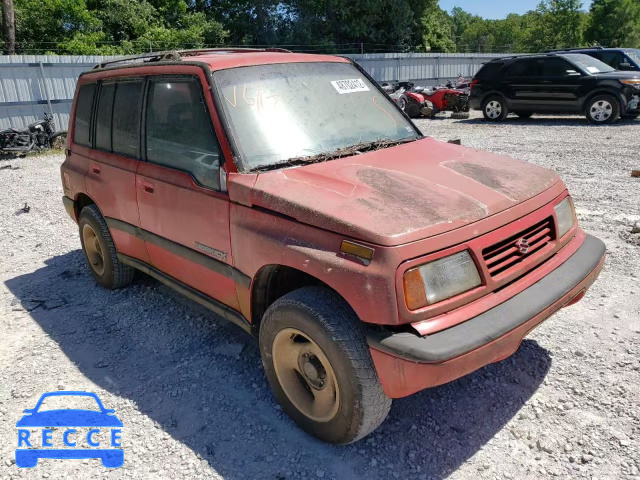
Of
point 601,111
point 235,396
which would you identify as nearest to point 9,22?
point 601,111

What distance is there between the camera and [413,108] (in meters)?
17.1

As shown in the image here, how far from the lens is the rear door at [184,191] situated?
320cm

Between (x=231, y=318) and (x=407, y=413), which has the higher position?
(x=231, y=318)

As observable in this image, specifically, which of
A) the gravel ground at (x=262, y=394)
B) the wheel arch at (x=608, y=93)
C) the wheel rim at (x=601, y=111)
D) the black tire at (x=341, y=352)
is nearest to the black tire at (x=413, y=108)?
the wheel arch at (x=608, y=93)

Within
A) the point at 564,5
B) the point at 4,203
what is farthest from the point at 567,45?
the point at 4,203

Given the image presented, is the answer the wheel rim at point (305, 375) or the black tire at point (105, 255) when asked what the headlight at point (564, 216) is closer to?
the wheel rim at point (305, 375)

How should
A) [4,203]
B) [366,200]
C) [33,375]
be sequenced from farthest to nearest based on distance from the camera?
[4,203] → [33,375] → [366,200]

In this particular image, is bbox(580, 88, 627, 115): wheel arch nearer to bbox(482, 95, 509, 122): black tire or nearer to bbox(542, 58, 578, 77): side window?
bbox(542, 58, 578, 77): side window

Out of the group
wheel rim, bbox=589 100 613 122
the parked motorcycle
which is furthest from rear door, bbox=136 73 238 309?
wheel rim, bbox=589 100 613 122

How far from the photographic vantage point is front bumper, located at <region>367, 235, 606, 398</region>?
227cm

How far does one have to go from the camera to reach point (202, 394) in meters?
3.34

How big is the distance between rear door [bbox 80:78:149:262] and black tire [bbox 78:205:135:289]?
0.13m

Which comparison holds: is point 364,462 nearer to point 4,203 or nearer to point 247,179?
point 247,179

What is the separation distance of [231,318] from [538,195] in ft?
6.45
